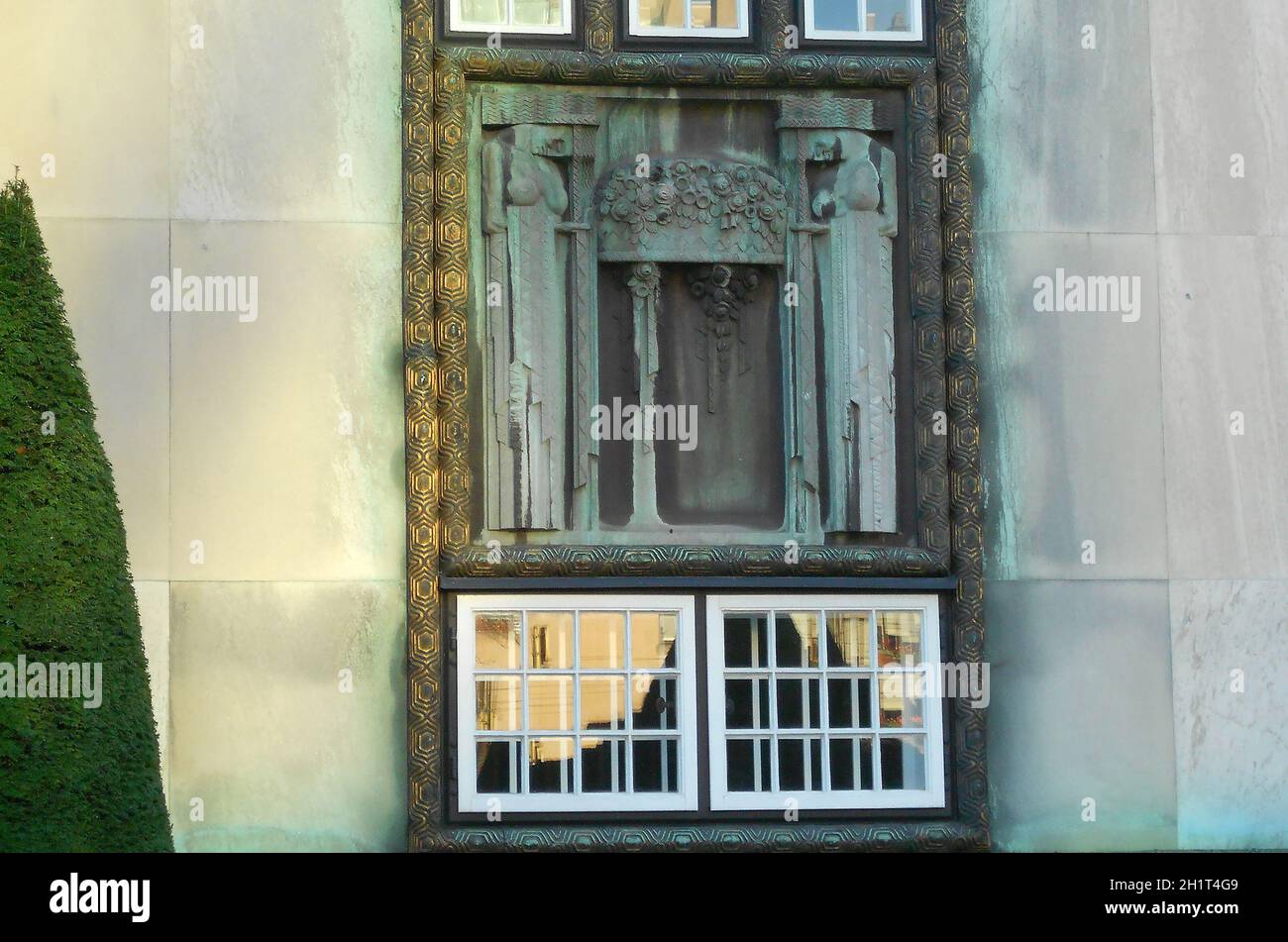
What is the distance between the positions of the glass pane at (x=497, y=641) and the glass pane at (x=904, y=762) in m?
2.59

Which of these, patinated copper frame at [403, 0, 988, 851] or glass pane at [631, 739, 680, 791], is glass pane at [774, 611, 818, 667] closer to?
patinated copper frame at [403, 0, 988, 851]

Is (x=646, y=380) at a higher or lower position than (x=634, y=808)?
higher

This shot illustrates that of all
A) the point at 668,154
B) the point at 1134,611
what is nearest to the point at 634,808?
the point at 1134,611

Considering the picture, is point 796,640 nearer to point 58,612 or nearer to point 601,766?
point 601,766

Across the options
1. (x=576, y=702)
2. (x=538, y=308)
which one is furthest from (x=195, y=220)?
(x=576, y=702)

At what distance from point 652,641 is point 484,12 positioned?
178 inches

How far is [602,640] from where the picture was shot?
12453 millimetres

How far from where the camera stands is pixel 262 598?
12.2 meters

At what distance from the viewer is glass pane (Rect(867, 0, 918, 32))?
13008mm

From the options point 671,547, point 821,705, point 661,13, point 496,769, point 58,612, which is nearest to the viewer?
point 58,612

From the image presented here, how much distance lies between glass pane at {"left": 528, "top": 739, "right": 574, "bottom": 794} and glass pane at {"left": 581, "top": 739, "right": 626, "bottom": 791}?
0.35ft

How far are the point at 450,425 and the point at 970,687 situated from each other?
13.0 ft

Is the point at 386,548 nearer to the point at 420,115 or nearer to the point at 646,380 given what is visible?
the point at 646,380

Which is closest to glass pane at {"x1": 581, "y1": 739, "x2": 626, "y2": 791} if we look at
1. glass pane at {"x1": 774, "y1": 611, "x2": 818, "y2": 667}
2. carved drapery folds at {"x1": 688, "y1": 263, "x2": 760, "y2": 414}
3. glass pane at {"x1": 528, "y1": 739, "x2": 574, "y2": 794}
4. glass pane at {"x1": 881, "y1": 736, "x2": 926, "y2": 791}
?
glass pane at {"x1": 528, "y1": 739, "x2": 574, "y2": 794}
